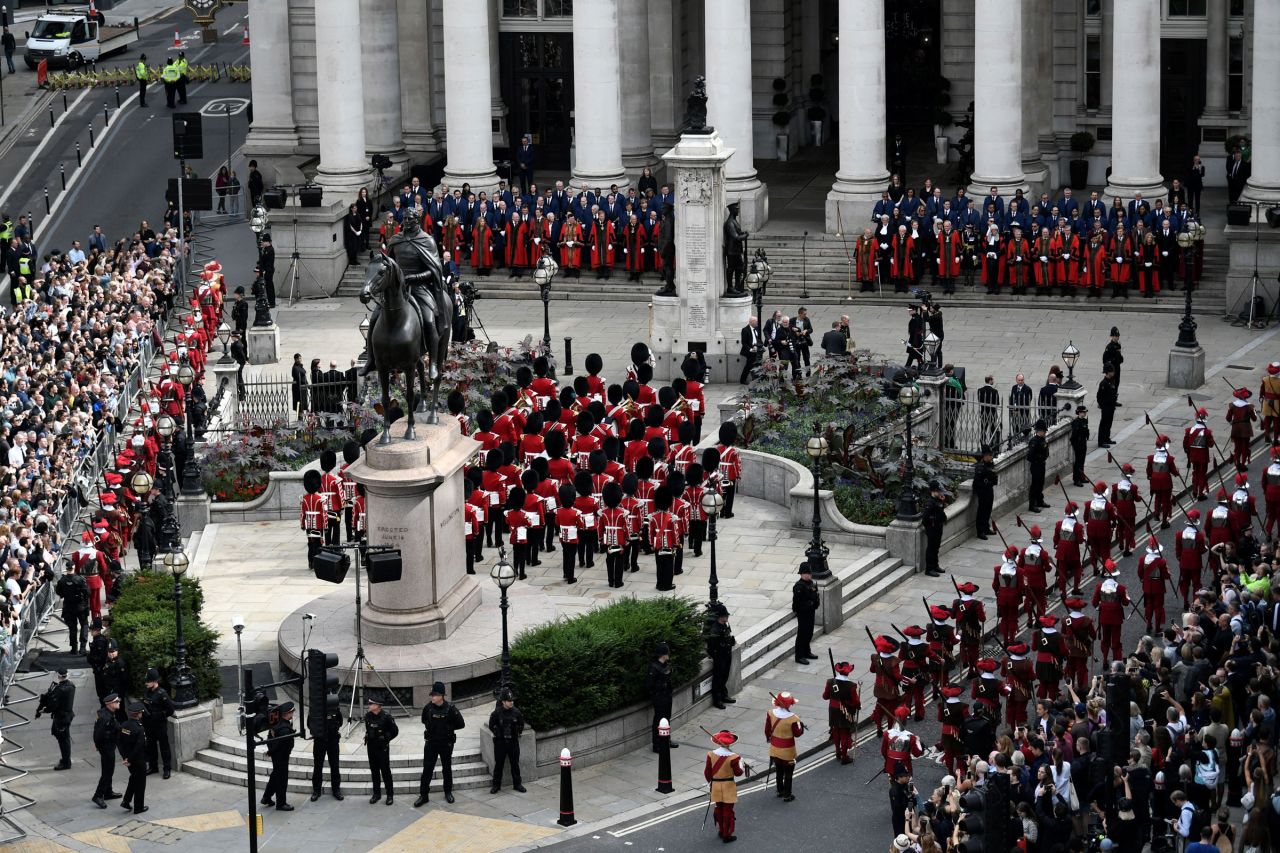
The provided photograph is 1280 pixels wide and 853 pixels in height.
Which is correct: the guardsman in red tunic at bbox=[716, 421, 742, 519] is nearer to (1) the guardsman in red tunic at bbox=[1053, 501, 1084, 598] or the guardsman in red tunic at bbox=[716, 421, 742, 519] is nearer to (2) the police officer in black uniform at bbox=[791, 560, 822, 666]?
(2) the police officer in black uniform at bbox=[791, 560, 822, 666]

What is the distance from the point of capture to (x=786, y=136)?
7388 centimetres

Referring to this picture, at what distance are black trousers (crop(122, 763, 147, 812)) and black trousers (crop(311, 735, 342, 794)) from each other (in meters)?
2.20

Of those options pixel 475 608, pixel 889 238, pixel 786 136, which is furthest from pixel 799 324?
pixel 786 136

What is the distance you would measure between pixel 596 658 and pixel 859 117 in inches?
1164

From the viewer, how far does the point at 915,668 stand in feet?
121

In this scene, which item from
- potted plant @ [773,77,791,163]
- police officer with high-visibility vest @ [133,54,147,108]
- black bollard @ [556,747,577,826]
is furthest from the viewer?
police officer with high-visibility vest @ [133,54,147,108]

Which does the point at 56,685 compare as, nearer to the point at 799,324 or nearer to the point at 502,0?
the point at 799,324

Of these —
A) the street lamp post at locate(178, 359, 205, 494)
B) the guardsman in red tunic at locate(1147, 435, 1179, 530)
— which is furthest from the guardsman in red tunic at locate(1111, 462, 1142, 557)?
the street lamp post at locate(178, 359, 205, 494)

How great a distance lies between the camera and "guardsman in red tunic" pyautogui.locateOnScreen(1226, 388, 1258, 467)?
156 ft

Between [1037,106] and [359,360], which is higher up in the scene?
[1037,106]

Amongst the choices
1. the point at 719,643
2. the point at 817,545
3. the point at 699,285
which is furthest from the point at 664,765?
the point at 699,285

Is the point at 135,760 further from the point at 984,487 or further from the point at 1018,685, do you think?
the point at 984,487

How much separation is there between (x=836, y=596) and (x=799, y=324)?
43.6ft

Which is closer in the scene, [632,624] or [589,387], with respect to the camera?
[632,624]
